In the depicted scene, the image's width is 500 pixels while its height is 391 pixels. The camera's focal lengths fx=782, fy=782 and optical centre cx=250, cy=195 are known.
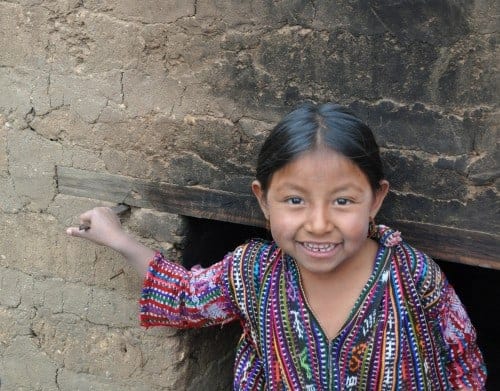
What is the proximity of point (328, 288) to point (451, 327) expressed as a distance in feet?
1.18

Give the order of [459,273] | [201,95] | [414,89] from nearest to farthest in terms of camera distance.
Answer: [414,89], [201,95], [459,273]

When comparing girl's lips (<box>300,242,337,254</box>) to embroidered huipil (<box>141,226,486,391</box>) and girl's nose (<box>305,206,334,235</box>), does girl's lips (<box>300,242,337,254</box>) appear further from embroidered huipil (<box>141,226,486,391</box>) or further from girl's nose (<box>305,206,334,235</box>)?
embroidered huipil (<box>141,226,486,391</box>)

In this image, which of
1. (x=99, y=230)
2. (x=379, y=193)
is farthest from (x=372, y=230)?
(x=99, y=230)

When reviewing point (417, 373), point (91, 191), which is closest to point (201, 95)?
point (91, 191)

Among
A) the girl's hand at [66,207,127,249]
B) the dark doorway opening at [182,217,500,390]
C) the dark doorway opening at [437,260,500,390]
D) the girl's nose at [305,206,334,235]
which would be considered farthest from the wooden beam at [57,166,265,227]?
the dark doorway opening at [437,260,500,390]

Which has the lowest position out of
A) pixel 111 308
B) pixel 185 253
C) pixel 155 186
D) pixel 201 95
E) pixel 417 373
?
pixel 417 373

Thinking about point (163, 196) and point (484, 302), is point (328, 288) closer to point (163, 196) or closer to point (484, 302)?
point (163, 196)

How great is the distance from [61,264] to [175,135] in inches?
27.6

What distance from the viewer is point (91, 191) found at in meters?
2.75

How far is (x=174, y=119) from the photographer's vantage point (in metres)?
2.56

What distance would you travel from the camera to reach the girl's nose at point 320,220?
200 centimetres

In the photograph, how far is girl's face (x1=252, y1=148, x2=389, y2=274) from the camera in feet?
6.56

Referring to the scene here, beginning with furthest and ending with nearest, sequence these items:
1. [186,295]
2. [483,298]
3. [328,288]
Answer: [483,298] < [186,295] < [328,288]

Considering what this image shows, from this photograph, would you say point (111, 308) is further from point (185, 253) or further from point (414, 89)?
point (414, 89)
